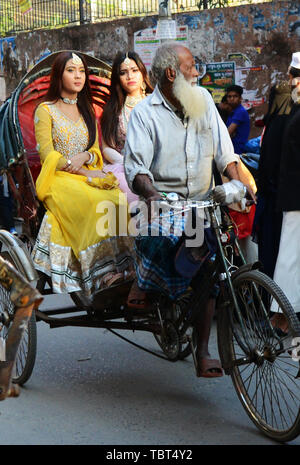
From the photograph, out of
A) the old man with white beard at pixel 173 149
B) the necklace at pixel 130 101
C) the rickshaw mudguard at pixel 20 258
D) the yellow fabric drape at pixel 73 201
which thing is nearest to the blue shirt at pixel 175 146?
the old man with white beard at pixel 173 149

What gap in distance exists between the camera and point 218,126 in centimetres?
422

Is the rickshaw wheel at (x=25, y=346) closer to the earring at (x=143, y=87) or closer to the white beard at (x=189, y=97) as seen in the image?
the white beard at (x=189, y=97)

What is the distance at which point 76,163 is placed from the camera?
503 cm

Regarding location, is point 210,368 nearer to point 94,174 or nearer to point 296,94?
point 94,174

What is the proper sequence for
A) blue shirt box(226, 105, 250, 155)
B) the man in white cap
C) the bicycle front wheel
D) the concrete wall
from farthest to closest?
1. the concrete wall
2. blue shirt box(226, 105, 250, 155)
3. the man in white cap
4. the bicycle front wheel

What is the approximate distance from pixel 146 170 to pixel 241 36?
327 inches

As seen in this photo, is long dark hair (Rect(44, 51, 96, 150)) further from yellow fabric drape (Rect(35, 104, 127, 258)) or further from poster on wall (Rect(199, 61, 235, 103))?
poster on wall (Rect(199, 61, 235, 103))

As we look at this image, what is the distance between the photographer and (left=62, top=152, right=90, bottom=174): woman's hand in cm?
500

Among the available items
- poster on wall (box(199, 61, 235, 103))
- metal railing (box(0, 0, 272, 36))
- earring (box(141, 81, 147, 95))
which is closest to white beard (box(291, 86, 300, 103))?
earring (box(141, 81, 147, 95))

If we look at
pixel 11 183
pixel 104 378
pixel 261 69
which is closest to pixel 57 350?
pixel 104 378

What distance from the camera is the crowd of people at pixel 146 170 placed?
4.07 meters

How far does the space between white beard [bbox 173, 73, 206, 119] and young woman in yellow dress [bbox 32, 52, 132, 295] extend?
0.90 meters

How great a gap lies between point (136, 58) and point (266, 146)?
1153 millimetres

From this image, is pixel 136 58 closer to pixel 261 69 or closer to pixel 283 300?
pixel 283 300
